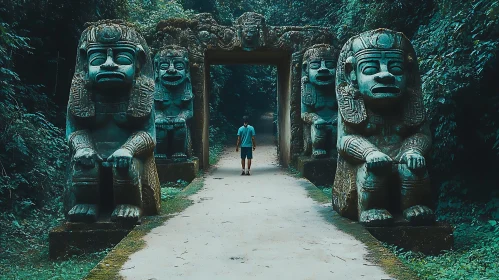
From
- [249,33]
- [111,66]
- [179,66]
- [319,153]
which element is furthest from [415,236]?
[249,33]

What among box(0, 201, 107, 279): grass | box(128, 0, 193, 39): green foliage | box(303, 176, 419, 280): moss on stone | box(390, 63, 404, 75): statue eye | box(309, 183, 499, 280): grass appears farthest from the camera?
box(128, 0, 193, 39): green foliage

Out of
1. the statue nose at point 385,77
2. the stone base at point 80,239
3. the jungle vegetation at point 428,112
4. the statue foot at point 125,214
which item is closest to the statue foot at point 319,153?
the jungle vegetation at point 428,112

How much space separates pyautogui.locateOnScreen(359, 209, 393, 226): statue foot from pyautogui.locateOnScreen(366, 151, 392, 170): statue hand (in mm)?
455

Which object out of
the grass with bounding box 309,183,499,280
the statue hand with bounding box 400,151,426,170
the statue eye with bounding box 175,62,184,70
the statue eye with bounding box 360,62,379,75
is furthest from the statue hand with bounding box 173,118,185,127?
the statue hand with bounding box 400,151,426,170

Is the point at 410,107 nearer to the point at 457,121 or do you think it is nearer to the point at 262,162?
the point at 457,121

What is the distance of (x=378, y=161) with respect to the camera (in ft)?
16.6

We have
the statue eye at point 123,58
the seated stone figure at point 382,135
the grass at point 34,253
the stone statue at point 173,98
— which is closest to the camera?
the grass at point 34,253

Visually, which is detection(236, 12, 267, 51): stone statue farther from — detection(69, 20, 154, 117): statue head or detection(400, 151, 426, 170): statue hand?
detection(400, 151, 426, 170): statue hand

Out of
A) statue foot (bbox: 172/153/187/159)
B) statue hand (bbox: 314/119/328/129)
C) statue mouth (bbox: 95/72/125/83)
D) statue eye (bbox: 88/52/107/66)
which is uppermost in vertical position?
statue eye (bbox: 88/52/107/66)

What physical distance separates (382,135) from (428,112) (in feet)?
7.00

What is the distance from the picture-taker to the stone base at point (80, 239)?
200 inches

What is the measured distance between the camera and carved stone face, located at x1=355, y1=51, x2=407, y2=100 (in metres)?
5.36

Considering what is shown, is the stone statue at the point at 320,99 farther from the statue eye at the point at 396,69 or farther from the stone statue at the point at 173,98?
the statue eye at the point at 396,69

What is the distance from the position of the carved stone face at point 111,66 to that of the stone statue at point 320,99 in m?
4.71
